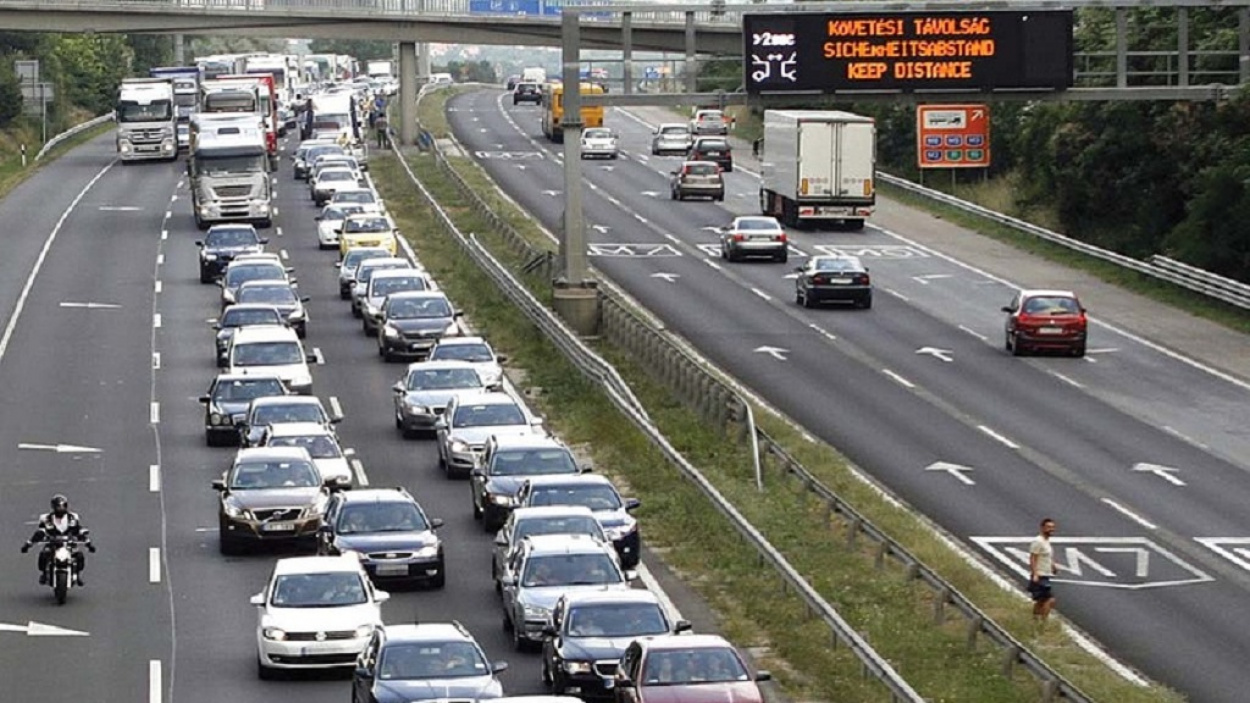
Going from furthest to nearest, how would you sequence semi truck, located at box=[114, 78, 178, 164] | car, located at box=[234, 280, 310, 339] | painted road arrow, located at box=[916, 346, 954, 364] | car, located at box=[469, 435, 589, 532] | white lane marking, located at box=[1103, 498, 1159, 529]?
semi truck, located at box=[114, 78, 178, 164], car, located at box=[234, 280, 310, 339], painted road arrow, located at box=[916, 346, 954, 364], white lane marking, located at box=[1103, 498, 1159, 529], car, located at box=[469, 435, 589, 532]

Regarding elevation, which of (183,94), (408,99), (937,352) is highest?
(183,94)

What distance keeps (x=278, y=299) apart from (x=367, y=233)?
14534mm

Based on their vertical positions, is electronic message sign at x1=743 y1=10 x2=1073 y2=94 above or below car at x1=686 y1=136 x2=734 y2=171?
above

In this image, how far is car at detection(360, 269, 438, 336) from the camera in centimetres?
6147

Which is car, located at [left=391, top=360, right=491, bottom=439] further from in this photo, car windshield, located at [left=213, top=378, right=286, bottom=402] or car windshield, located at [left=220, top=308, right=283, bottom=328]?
car windshield, located at [left=220, top=308, right=283, bottom=328]

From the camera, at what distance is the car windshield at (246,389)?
156ft

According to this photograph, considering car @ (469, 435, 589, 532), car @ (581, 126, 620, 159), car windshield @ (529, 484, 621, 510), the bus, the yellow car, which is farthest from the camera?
the bus

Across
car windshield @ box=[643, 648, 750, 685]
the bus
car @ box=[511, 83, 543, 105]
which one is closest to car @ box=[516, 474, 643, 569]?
car windshield @ box=[643, 648, 750, 685]

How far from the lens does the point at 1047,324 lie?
57875 millimetres

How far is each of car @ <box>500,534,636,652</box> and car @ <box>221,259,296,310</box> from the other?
32.3m

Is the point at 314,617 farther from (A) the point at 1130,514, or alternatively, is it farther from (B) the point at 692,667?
(A) the point at 1130,514

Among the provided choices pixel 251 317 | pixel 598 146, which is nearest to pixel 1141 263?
pixel 251 317

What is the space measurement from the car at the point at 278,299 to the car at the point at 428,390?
10.5 m

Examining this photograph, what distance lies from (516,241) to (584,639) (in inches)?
1811
